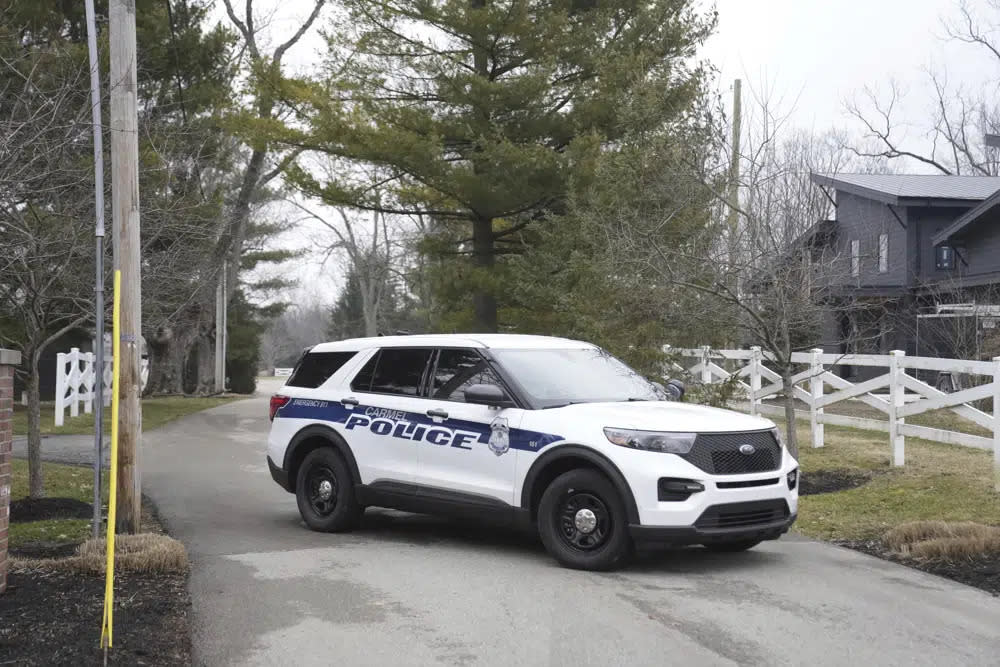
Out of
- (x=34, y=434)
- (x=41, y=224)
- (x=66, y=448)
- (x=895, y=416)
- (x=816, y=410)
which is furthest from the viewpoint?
(x=66, y=448)

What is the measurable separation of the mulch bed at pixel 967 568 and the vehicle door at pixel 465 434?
3099mm

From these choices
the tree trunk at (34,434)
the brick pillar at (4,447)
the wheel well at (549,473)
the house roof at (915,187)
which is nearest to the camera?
the brick pillar at (4,447)

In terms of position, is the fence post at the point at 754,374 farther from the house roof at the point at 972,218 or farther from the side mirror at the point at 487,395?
the house roof at the point at 972,218

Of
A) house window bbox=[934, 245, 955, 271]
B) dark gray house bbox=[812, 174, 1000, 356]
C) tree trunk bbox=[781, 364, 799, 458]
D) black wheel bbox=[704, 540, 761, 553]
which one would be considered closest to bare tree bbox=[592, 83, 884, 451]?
tree trunk bbox=[781, 364, 799, 458]

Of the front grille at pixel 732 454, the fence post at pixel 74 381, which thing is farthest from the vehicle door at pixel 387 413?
the fence post at pixel 74 381

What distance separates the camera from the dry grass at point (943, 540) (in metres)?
8.48

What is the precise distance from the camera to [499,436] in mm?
8633

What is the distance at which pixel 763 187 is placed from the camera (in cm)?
1345

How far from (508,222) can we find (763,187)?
1122 centimetres

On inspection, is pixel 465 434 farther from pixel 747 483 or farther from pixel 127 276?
pixel 127 276

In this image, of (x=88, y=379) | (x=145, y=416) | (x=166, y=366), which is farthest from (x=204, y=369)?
(x=88, y=379)

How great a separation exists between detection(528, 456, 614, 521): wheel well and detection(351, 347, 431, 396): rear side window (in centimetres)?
163

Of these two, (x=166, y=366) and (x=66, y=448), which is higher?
(x=166, y=366)

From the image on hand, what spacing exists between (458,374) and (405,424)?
0.62 m
